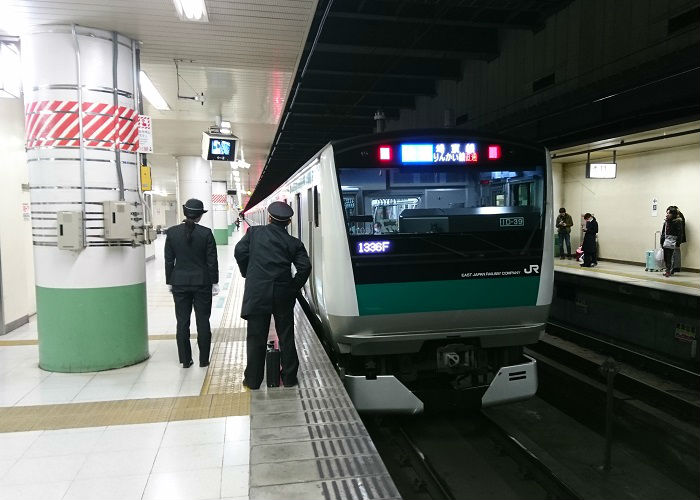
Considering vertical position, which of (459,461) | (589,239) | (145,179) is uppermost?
(145,179)

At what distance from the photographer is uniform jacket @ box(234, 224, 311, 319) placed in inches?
163

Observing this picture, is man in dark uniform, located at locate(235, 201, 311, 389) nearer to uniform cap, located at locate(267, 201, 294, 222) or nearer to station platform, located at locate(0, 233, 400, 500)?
uniform cap, located at locate(267, 201, 294, 222)

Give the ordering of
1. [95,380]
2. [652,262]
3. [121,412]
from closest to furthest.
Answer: [121,412], [95,380], [652,262]

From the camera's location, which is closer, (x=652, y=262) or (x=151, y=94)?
(x=151, y=94)

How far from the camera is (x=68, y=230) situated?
4.88 meters

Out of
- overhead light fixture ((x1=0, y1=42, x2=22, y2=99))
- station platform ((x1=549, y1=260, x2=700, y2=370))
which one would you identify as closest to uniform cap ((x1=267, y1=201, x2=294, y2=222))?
overhead light fixture ((x1=0, y1=42, x2=22, y2=99))

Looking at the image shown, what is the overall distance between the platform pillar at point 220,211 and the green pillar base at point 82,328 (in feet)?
74.9

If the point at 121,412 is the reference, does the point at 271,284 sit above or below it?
above

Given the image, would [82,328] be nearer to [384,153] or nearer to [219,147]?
[384,153]

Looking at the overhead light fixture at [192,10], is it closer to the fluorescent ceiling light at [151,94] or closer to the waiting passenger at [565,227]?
the fluorescent ceiling light at [151,94]

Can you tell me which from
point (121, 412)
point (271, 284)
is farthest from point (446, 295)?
point (121, 412)

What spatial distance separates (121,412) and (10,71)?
5.70 m

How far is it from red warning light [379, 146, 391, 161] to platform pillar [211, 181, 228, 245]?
2450 cm

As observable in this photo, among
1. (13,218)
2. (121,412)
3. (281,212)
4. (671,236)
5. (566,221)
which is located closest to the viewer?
(121,412)
